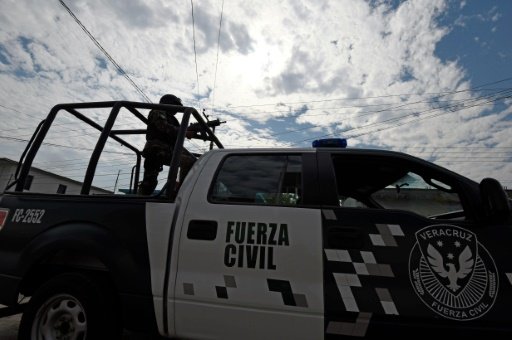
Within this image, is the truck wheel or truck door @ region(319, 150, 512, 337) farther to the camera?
the truck wheel

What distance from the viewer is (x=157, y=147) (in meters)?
3.93

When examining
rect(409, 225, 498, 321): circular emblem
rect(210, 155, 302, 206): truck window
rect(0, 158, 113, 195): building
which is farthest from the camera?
rect(0, 158, 113, 195): building

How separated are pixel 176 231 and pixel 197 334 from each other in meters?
0.71

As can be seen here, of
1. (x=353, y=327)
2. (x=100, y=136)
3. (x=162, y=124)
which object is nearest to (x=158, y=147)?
(x=162, y=124)

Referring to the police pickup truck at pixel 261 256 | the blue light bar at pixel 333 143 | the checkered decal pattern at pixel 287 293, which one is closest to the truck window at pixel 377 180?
the police pickup truck at pixel 261 256

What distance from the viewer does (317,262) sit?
6.91 feet

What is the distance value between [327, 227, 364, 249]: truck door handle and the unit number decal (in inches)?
92.0

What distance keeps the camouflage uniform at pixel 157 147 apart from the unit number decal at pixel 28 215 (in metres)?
1.21

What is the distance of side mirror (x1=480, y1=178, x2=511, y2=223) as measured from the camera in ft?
6.54

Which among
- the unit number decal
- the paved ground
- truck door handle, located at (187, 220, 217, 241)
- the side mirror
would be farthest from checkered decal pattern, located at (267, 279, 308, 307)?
the paved ground

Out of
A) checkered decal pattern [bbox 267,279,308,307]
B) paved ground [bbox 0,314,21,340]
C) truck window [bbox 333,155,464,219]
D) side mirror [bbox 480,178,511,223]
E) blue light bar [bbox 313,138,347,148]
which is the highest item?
blue light bar [bbox 313,138,347,148]

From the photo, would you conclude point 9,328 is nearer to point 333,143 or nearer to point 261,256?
point 261,256

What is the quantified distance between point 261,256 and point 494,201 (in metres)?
1.51

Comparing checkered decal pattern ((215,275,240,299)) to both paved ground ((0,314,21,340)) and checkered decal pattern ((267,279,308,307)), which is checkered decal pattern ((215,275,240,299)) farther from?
paved ground ((0,314,21,340))
